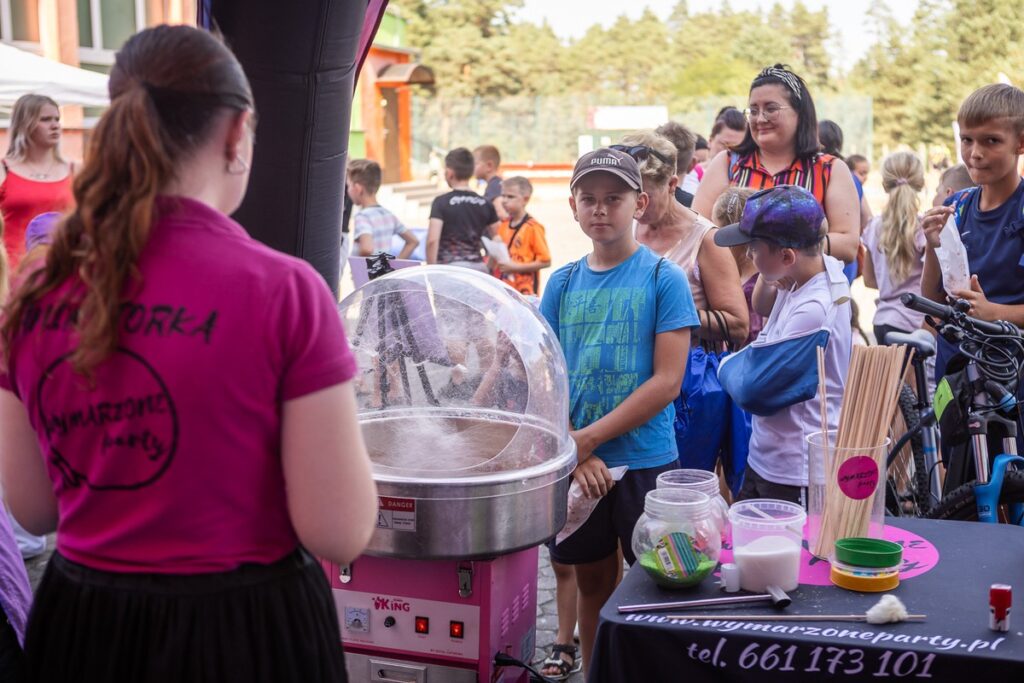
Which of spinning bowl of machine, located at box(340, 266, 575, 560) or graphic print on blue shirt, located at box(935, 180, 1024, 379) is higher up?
graphic print on blue shirt, located at box(935, 180, 1024, 379)

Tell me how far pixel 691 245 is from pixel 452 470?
1.54 meters

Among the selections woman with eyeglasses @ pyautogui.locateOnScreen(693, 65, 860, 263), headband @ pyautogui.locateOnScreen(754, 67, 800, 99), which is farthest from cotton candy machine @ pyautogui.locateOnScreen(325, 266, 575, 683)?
headband @ pyautogui.locateOnScreen(754, 67, 800, 99)

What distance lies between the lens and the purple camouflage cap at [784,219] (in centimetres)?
283

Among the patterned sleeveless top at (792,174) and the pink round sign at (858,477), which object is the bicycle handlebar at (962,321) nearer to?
the pink round sign at (858,477)

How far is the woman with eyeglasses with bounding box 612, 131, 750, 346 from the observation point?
3527 mm

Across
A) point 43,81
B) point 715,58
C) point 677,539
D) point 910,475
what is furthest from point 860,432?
point 715,58

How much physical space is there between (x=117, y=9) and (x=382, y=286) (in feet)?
52.1

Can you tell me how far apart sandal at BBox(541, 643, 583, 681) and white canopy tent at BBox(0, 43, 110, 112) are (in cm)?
665

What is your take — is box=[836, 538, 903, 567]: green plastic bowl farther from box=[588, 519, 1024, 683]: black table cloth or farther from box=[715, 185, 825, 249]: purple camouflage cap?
box=[715, 185, 825, 249]: purple camouflage cap

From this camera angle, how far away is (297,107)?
3.30 m

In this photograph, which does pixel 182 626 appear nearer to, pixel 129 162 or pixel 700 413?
pixel 129 162

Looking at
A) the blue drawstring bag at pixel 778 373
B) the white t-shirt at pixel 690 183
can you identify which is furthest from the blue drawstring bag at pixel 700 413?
the white t-shirt at pixel 690 183

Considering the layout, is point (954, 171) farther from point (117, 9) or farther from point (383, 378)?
point (117, 9)

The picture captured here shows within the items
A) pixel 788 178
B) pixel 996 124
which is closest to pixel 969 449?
pixel 996 124
